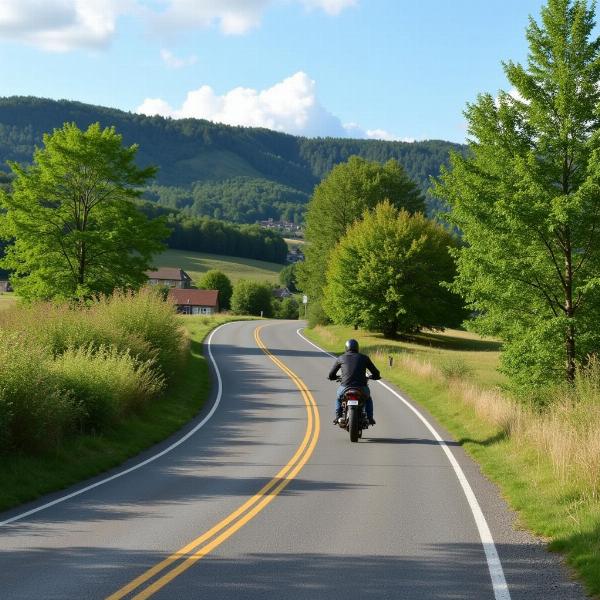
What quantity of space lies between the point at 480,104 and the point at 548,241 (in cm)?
495

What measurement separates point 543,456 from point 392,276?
41766 mm

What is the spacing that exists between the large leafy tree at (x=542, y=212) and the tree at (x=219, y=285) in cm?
12202

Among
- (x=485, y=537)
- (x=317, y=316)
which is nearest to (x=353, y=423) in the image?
(x=485, y=537)

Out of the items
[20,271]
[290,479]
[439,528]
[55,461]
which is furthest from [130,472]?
[20,271]

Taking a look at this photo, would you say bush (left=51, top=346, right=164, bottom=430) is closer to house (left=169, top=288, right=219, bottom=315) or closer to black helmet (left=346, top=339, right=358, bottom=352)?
black helmet (left=346, top=339, right=358, bottom=352)

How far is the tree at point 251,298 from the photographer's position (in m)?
122

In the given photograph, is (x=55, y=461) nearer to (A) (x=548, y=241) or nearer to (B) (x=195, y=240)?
(A) (x=548, y=241)

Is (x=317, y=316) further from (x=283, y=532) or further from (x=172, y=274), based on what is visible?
(x=172, y=274)

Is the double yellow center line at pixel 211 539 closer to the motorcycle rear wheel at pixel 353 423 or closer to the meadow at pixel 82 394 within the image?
the motorcycle rear wheel at pixel 353 423

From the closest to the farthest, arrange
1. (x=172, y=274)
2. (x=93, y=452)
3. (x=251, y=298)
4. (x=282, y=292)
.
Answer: (x=93, y=452)
(x=251, y=298)
(x=172, y=274)
(x=282, y=292)

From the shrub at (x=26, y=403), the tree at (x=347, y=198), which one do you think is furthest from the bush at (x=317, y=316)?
the shrub at (x=26, y=403)

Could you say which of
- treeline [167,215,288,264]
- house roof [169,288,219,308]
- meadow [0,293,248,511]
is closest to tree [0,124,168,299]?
meadow [0,293,248,511]

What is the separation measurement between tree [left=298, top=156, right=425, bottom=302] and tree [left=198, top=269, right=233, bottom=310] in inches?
2840

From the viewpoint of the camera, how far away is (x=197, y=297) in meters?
134
